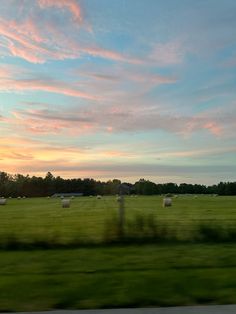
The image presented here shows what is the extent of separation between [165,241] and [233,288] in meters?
5.80

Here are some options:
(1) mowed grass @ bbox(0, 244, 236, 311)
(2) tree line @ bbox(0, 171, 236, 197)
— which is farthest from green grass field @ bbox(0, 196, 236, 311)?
(2) tree line @ bbox(0, 171, 236, 197)

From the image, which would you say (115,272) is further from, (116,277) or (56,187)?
(56,187)

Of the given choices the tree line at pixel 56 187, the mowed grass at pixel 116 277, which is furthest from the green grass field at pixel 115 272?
the tree line at pixel 56 187

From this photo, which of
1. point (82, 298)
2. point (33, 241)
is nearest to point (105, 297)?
point (82, 298)

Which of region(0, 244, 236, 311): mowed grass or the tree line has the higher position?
the tree line

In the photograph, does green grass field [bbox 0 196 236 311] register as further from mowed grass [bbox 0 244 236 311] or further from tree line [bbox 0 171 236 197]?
tree line [bbox 0 171 236 197]

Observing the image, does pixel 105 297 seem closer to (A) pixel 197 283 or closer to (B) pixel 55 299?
(B) pixel 55 299

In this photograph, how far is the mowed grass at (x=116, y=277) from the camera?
7.18 m

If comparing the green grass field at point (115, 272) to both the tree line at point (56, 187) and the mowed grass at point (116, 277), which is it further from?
the tree line at point (56, 187)

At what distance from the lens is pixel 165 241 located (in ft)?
44.7

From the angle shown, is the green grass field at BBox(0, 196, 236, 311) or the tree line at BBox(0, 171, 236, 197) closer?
the green grass field at BBox(0, 196, 236, 311)

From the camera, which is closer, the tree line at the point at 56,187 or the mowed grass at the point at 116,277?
the mowed grass at the point at 116,277

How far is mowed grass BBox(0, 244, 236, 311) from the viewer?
7.18 metres

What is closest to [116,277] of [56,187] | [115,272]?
[115,272]
